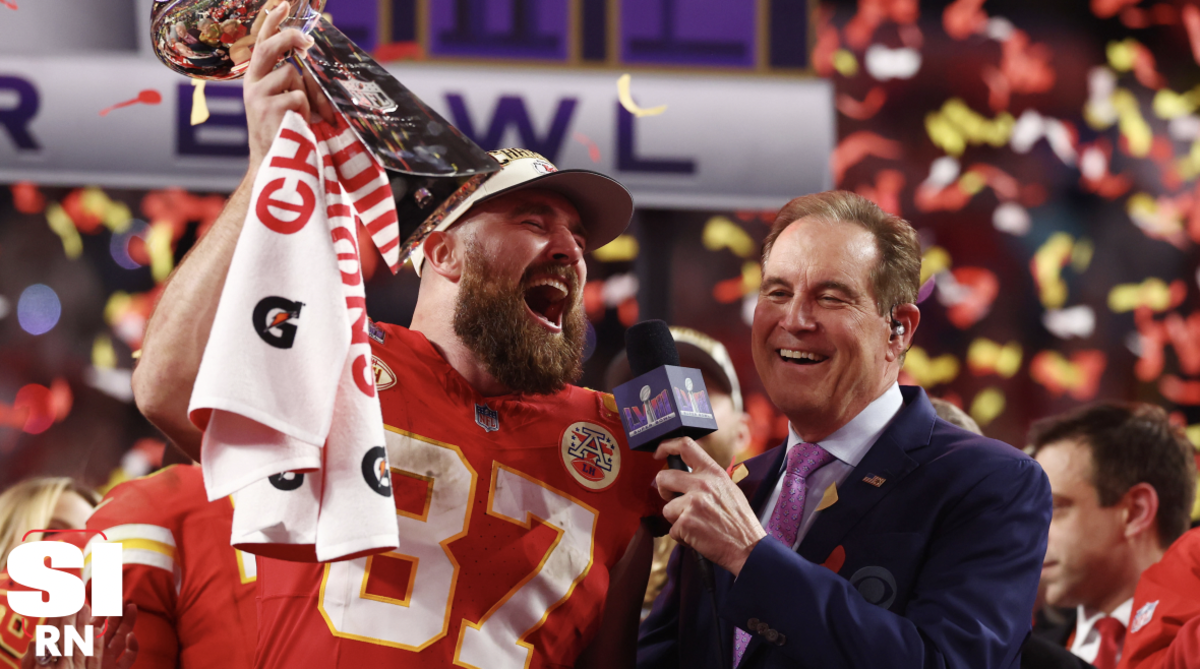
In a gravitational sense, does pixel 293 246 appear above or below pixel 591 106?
above

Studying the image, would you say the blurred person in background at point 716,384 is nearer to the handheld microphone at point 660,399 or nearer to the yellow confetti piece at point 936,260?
the handheld microphone at point 660,399

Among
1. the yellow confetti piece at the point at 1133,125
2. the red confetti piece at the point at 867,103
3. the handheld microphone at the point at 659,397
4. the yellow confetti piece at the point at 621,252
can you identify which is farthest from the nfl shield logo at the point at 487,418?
the yellow confetti piece at the point at 1133,125

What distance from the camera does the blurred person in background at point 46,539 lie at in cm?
216

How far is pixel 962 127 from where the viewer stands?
213 inches

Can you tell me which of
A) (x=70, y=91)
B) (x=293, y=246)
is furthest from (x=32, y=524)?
(x=70, y=91)

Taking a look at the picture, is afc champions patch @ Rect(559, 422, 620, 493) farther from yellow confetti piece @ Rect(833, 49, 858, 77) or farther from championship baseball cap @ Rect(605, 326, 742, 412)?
yellow confetti piece @ Rect(833, 49, 858, 77)

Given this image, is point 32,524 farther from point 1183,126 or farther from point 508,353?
point 1183,126

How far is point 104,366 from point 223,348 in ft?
12.6

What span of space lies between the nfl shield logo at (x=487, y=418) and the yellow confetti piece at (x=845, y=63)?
13.0 feet

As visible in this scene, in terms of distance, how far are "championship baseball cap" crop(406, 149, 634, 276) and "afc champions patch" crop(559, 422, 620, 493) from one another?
1.49ft

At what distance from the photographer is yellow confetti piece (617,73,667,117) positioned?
475 centimetres

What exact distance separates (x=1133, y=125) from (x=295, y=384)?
512 centimetres

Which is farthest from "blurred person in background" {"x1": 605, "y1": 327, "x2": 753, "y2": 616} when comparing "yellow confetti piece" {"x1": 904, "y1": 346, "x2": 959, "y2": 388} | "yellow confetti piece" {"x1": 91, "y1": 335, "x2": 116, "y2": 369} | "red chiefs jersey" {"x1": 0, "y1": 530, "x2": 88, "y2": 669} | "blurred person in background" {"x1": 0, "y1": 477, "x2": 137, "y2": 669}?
"yellow confetti piece" {"x1": 91, "y1": 335, "x2": 116, "y2": 369}

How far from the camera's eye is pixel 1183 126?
5473 mm
